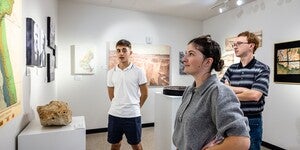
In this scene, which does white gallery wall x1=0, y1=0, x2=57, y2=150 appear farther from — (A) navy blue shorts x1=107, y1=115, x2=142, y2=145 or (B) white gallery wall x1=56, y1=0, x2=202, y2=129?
(B) white gallery wall x1=56, y1=0, x2=202, y2=129

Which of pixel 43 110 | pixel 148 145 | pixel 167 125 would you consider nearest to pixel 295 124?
pixel 167 125

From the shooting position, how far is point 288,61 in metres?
3.26

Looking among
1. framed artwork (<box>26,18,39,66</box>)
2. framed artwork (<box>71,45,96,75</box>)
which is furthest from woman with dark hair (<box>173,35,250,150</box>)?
framed artwork (<box>71,45,96,75</box>)

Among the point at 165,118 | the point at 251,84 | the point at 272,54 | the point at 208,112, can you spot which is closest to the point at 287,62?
the point at 272,54

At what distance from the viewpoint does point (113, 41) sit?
456 centimetres

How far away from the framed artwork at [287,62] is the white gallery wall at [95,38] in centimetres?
248

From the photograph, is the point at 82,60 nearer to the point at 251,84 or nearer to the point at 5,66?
the point at 5,66

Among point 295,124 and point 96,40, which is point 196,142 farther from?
point 96,40

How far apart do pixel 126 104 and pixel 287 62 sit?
104 inches

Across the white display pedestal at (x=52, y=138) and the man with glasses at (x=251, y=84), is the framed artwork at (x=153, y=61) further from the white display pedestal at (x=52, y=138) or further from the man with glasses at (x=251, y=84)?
the white display pedestal at (x=52, y=138)

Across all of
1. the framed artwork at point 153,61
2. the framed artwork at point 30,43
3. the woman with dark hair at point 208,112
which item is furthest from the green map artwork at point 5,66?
the framed artwork at point 153,61

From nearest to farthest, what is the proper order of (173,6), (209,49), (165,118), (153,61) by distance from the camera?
(209,49) < (165,118) < (173,6) < (153,61)

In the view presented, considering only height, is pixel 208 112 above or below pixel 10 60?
below

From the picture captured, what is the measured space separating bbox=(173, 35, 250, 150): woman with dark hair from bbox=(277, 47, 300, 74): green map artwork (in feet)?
8.91
